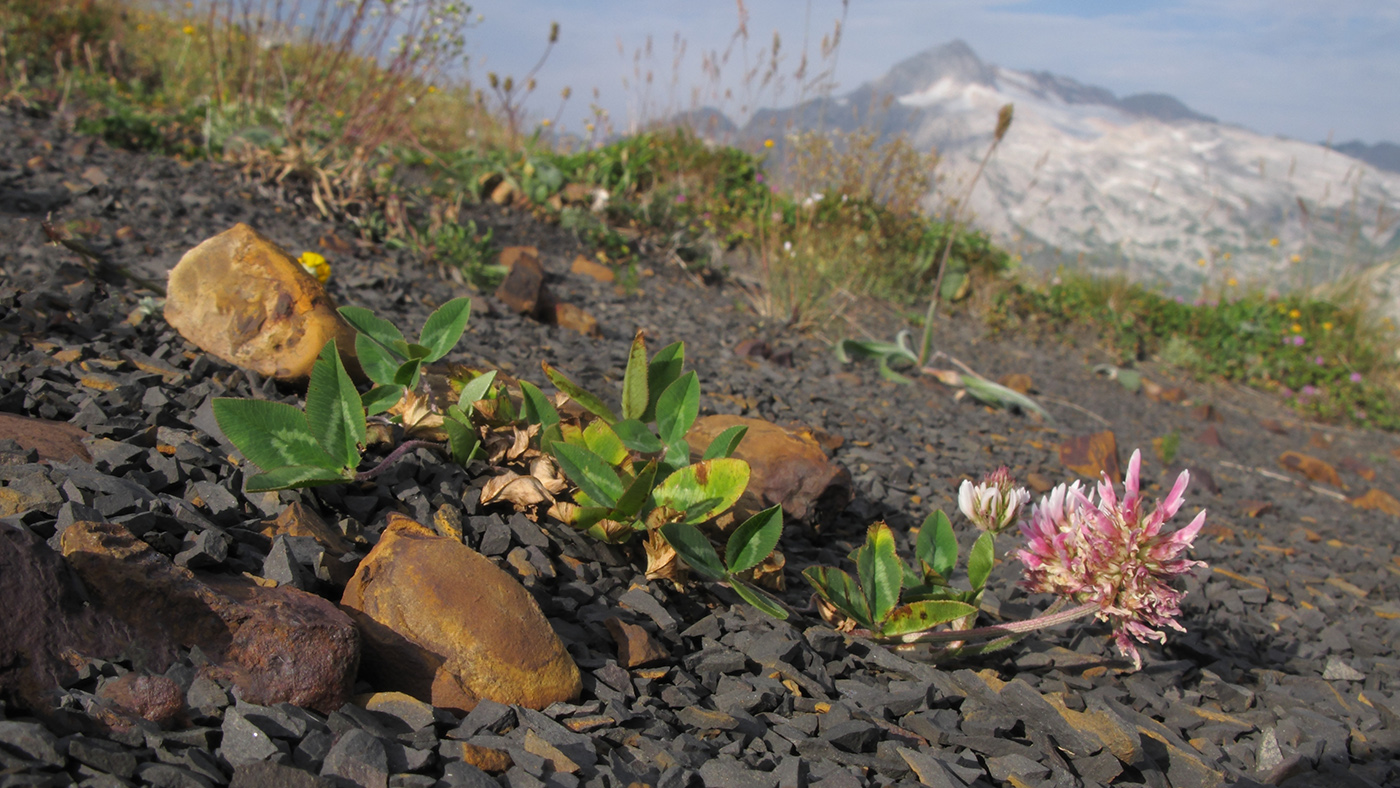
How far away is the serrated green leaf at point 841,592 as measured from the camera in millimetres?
1596

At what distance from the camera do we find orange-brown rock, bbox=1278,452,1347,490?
4426 mm

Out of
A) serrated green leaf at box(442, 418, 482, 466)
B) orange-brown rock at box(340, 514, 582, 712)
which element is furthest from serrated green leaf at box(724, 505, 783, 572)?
serrated green leaf at box(442, 418, 482, 466)

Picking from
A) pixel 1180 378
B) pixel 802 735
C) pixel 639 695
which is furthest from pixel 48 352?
pixel 1180 378

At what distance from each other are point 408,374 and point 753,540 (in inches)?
33.5

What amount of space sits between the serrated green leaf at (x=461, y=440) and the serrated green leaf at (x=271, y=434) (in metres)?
0.26

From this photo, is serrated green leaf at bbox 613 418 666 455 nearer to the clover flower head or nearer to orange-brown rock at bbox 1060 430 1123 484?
the clover flower head

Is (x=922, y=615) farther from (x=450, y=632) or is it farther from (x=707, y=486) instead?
(x=450, y=632)

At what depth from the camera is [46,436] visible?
1480 millimetres

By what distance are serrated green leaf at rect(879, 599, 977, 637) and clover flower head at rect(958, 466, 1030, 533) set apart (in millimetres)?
196

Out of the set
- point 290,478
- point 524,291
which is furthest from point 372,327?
point 524,291

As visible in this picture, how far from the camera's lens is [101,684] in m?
0.98

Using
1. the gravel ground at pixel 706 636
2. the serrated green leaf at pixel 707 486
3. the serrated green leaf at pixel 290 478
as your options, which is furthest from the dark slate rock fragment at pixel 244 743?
the serrated green leaf at pixel 707 486

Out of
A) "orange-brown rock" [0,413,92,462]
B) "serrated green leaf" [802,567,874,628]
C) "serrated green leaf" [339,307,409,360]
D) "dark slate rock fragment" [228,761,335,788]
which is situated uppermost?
"serrated green leaf" [339,307,409,360]

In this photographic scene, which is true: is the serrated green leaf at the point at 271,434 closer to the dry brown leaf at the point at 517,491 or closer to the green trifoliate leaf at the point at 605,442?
the dry brown leaf at the point at 517,491
